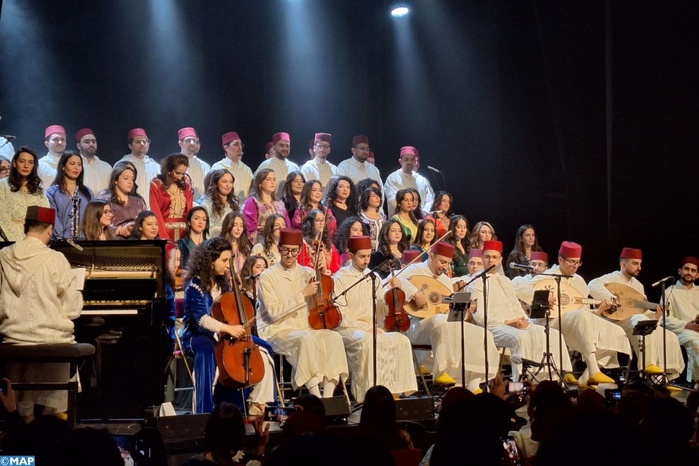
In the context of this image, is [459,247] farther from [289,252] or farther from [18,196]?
[18,196]

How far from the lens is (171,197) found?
10.2 meters

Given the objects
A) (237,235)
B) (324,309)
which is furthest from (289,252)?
(237,235)

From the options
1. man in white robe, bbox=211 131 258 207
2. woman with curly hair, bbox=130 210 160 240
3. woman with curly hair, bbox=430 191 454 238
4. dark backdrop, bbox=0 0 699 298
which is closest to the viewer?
woman with curly hair, bbox=130 210 160 240

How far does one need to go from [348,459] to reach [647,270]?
1082 centimetres

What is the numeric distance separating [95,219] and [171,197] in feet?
4.93

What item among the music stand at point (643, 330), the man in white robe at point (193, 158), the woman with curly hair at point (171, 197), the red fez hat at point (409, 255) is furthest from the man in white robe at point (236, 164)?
the music stand at point (643, 330)

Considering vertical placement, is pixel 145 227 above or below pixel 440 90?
below

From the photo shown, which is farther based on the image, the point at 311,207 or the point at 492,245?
the point at 311,207

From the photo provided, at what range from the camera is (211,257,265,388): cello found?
24.5ft

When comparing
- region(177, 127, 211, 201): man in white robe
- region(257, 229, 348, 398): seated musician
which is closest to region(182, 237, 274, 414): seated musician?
region(257, 229, 348, 398): seated musician

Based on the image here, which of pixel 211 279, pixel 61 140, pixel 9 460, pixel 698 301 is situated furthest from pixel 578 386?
pixel 9 460

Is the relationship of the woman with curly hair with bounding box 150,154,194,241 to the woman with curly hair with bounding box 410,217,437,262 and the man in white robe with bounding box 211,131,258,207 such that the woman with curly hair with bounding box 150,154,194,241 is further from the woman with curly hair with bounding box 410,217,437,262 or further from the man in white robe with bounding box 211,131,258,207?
the woman with curly hair with bounding box 410,217,437,262

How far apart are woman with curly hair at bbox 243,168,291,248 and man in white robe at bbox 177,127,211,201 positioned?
55.5 inches

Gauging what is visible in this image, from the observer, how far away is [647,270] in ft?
41.2
